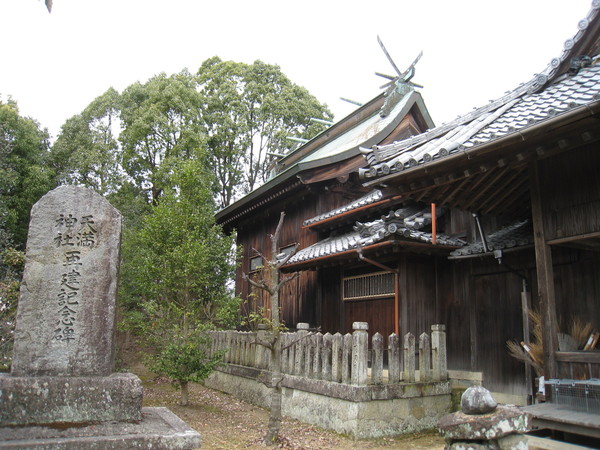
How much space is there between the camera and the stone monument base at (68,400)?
4.54 metres

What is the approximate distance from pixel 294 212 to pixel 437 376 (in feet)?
24.6

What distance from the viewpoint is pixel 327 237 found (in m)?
12.9

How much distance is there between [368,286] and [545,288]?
479 cm

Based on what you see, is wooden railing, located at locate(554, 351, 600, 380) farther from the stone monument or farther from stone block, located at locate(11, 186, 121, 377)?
stone block, located at locate(11, 186, 121, 377)

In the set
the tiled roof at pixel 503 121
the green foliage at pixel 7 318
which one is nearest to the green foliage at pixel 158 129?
the green foliage at pixel 7 318

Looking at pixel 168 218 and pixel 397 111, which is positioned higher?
pixel 397 111

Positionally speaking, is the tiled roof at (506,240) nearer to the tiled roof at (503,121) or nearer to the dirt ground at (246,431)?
the tiled roof at (503,121)

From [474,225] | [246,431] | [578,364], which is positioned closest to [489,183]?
[474,225]

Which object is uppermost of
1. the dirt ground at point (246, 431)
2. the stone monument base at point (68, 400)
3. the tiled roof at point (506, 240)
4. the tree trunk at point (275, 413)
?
the tiled roof at point (506, 240)

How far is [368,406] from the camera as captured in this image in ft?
24.7

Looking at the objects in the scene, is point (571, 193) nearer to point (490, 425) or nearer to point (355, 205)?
point (490, 425)

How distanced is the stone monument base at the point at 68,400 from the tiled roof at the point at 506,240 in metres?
6.00

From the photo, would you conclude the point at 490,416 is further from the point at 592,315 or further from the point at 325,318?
the point at 325,318

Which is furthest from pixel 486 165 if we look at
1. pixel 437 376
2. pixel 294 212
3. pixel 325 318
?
pixel 294 212
